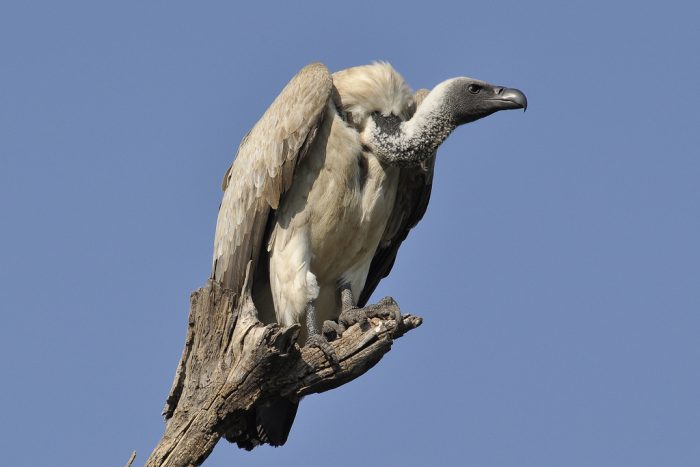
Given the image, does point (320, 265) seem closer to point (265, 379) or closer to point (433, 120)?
point (433, 120)

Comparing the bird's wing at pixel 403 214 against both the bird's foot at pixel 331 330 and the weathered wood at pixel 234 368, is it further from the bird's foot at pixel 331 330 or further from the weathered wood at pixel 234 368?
the weathered wood at pixel 234 368

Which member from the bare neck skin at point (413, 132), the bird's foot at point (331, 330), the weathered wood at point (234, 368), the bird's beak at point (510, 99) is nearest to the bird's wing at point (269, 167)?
the bare neck skin at point (413, 132)

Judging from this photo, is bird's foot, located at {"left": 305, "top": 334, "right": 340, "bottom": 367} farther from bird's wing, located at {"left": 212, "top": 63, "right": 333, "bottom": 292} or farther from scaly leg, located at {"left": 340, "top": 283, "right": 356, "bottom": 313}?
scaly leg, located at {"left": 340, "top": 283, "right": 356, "bottom": 313}

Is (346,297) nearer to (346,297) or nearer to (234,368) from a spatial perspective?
(346,297)

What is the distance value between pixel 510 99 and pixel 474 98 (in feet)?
0.99

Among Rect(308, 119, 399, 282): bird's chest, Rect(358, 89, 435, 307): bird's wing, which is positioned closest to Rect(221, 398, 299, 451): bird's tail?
Rect(308, 119, 399, 282): bird's chest

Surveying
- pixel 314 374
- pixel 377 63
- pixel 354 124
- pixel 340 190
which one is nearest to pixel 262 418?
pixel 314 374

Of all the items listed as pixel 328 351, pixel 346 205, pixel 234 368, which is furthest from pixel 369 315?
pixel 234 368

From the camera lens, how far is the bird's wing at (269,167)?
9.54 m

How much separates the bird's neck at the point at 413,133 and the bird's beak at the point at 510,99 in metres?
0.45

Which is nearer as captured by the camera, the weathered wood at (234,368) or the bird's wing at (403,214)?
the weathered wood at (234,368)

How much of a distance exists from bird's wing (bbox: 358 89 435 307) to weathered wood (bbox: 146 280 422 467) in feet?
6.43

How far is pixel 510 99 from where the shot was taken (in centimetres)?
1004

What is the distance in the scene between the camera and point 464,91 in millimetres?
10094
